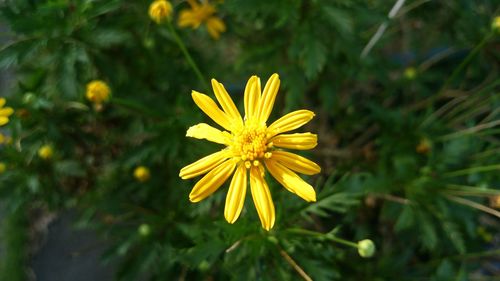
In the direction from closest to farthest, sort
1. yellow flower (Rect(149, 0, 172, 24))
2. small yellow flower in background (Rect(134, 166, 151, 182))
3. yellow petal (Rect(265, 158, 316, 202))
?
1. yellow petal (Rect(265, 158, 316, 202))
2. yellow flower (Rect(149, 0, 172, 24))
3. small yellow flower in background (Rect(134, 166, 151, 182))

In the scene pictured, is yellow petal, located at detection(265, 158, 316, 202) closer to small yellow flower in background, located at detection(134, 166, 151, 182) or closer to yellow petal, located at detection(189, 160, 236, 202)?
yellow petal, located at detection(189, 160, 236, 202)

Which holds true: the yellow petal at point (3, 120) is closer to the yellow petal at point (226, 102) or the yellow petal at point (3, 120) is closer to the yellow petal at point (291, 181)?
the yellow petal at point (226, 102)

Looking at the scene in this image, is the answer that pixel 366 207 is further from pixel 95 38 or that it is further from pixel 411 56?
pixel 95 38

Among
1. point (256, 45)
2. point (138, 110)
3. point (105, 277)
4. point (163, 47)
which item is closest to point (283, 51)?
point (256, 45)

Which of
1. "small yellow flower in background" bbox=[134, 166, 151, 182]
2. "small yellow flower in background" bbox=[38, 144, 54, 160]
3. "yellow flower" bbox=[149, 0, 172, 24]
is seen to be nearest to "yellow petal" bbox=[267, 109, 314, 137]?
"yellow flower" bbox=[149, 0, 172, 24]

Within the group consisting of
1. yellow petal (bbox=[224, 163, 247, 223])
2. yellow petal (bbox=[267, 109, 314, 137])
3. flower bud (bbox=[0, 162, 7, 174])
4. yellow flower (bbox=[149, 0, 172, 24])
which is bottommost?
flower bud (bbox=[0, 162, 7, 174])

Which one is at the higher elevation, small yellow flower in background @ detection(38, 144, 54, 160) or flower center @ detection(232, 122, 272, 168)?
flower center @ detection(232, 122, 272, 168)

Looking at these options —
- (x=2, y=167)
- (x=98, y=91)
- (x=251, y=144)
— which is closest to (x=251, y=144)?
(x=251, y=144)

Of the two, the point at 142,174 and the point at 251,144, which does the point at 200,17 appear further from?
the point at 251,144
